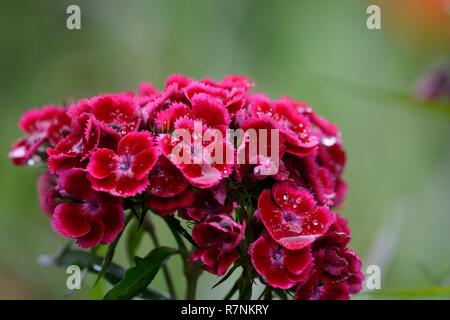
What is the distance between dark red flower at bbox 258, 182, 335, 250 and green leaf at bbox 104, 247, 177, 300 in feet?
0.57

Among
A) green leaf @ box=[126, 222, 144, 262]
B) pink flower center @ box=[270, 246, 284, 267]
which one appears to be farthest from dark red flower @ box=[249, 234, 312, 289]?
green leaf @ box=[126, 222, 144, 262]

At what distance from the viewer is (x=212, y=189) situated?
850mm

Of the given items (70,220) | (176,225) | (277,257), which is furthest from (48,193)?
(277,257)

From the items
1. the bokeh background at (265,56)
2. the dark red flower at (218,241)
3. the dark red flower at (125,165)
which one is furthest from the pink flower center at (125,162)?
the bokeh background at (265,56)

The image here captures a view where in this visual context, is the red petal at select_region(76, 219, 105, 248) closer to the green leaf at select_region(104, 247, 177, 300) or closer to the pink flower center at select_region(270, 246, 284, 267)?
the green leaf at select_region(104, 247, 177, 300)

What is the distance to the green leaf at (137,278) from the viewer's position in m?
0.89

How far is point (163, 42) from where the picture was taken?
2578 mm

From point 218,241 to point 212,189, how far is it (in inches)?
2.6

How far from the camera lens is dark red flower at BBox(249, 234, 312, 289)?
0.83 meters

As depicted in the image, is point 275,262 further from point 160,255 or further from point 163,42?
point 163,42

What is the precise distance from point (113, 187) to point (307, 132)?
0.29 metres

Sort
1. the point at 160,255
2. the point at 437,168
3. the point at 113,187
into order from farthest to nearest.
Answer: the point at 437,168 → the point at 160,255 → the point at 113,187

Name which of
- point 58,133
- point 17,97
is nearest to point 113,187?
point 58,133

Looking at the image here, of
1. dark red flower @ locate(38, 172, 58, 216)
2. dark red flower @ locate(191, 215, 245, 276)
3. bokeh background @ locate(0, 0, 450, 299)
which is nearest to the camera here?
dark red flower @ locate(191, 215, 245, 276)
